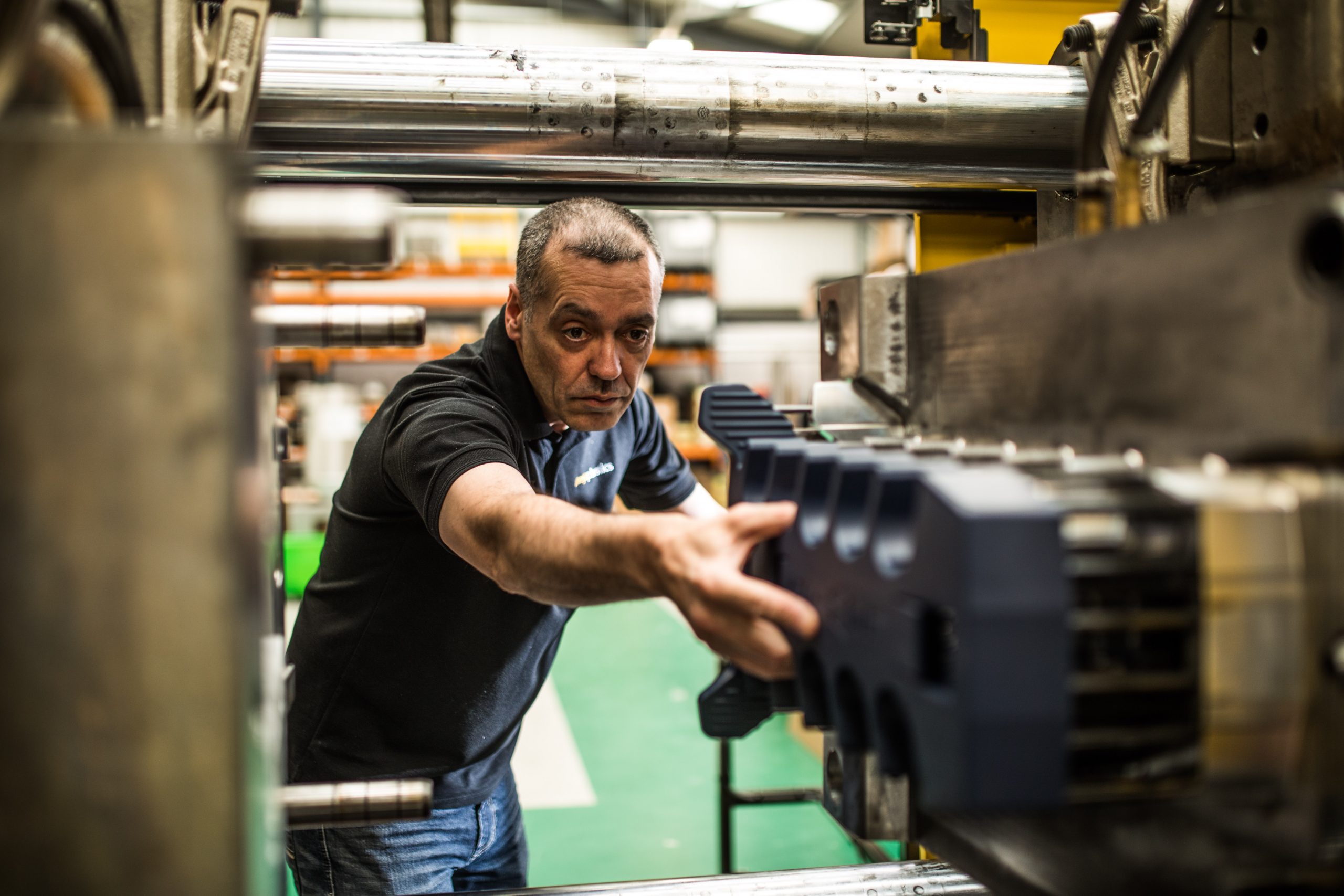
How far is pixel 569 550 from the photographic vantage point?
2.52 ft

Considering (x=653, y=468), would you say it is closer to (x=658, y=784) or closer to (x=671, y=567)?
(x=671, y=567)

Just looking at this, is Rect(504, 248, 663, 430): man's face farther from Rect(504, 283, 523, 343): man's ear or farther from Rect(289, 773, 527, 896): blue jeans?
Rect(289, 773, 527, 896): blue jeans

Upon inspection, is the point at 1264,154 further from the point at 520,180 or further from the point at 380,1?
the point at 380,1

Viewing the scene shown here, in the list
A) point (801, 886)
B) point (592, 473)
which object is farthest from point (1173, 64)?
point (592, 473)

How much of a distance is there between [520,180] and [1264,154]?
0.84 metres

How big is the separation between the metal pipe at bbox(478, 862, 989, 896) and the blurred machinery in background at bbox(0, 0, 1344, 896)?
0.31m

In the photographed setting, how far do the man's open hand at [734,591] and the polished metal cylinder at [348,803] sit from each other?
27 centimetres

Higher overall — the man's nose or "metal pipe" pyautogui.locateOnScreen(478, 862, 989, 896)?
the man's nose

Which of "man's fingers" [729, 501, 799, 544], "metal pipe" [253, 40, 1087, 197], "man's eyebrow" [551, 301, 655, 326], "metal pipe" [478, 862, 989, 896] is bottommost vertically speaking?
"metal pipe" [478, 862, 989, 896]

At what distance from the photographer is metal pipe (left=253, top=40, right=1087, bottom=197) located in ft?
3.46

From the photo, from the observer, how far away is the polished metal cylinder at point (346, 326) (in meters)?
0.75

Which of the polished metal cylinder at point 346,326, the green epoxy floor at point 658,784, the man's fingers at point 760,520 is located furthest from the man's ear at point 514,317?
the green epoxy floor at point 658,784

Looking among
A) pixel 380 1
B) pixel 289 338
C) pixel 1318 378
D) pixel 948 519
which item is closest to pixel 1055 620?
pixel 948 519

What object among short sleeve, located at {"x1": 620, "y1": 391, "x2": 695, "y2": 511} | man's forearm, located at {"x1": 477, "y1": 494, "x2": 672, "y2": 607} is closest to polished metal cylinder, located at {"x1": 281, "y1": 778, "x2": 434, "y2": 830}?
man's forearm, located at {"x1": 477, "y1": 494, "x2": 672, "y2": 607}
